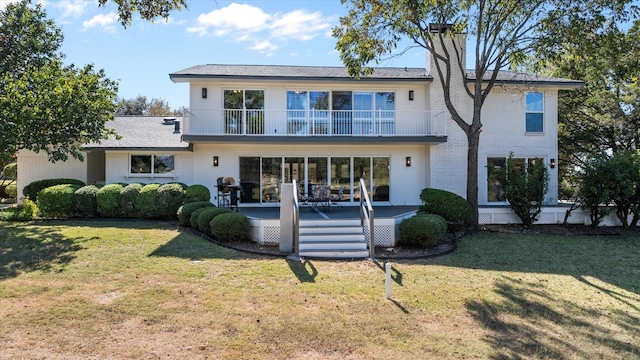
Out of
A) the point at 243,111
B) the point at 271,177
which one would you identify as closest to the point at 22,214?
the point at 243,111

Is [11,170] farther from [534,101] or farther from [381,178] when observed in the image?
[534,101]

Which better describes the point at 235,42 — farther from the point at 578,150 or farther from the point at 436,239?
the point at 578,150

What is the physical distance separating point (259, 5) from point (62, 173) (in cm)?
1272

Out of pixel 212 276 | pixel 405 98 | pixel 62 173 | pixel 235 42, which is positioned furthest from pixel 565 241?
pixel 62 173

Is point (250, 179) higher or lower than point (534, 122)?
lower

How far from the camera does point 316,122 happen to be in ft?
52.5

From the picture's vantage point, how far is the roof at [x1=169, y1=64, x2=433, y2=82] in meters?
15.1

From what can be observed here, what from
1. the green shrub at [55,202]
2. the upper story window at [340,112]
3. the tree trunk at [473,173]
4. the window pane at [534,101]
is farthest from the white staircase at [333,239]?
the window pane at [534,101]

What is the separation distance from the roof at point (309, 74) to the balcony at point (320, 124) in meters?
1.38

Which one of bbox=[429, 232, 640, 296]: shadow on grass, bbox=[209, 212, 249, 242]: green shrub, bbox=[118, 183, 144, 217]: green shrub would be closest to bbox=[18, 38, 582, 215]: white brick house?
bbox=[118, 183, 144, 217]: green shrub

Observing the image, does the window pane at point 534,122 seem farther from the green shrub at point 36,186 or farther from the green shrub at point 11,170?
the green shrub at point 11,170

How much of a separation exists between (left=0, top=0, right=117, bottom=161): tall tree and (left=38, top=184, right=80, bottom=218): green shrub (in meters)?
1.15

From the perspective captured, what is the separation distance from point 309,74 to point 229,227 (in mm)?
8498

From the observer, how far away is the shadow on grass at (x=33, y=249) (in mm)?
8047
